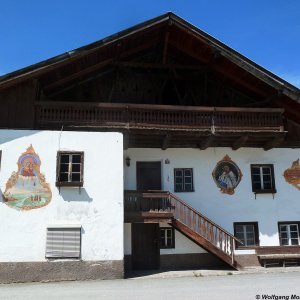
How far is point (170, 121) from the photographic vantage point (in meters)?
15.4

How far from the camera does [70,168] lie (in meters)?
13.7

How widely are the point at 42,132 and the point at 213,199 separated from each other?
719 cm

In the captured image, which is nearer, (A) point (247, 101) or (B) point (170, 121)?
(B) point (170, 121)

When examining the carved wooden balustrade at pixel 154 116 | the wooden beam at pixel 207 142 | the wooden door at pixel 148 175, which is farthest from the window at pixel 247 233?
the carved wooden balustrade at pixel 154 116

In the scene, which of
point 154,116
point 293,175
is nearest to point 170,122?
point 154,116

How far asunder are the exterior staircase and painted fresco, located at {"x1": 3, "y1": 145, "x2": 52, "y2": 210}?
3.00 metres

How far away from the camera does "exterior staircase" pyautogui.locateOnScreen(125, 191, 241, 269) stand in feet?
47.4

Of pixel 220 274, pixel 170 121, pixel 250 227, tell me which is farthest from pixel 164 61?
pixel 220 274

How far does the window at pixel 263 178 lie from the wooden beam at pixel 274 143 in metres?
0.83

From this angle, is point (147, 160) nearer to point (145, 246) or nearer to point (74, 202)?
point (145, 246)

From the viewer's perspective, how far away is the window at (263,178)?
16531 mm

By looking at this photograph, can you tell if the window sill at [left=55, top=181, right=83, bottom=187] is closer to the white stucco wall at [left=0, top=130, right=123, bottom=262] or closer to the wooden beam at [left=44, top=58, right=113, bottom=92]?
the white stucco wall at [left=0, top=130, right=123, bottom=262]

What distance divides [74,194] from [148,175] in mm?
3766

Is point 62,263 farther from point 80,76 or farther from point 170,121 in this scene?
point 80,76
